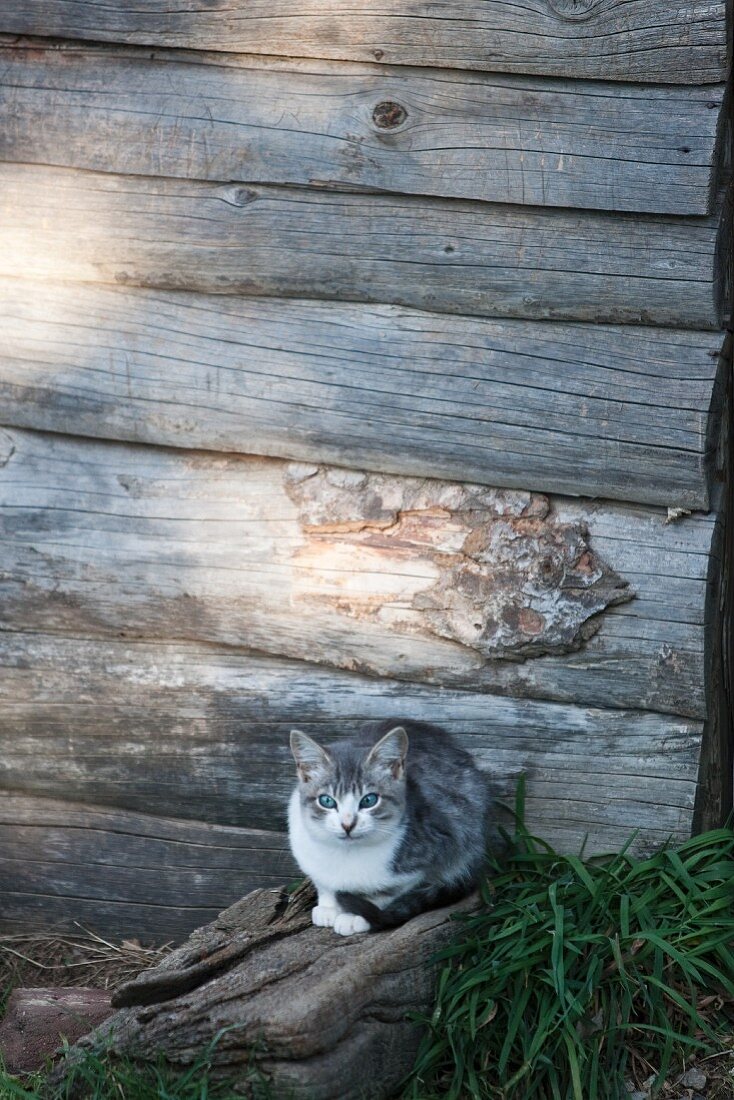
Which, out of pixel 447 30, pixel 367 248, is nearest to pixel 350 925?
pixel 367 248

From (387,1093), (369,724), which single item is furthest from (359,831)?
(387,1093)

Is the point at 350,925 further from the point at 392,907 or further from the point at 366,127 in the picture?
the point at 366,127

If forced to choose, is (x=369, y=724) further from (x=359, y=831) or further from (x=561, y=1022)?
(x=561, y=1022)

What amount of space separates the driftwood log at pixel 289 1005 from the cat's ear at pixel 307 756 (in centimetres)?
46

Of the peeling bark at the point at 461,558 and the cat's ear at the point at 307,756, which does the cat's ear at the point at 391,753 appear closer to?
the cat's ear at the point at 307,756

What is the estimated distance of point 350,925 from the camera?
3.29 meters

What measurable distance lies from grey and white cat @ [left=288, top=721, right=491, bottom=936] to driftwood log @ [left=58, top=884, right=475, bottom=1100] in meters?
0.08

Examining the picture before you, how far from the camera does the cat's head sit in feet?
10.7

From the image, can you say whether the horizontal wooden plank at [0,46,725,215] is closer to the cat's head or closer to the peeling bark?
the peeling bark

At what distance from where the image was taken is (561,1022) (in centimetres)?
316

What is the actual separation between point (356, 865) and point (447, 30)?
7.98 feet

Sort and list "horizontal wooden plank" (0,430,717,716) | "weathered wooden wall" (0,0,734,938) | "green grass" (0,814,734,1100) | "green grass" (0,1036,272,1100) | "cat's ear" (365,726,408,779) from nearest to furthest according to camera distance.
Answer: "green grass" (0,1036,272,1100) → "green grass" (0,814,734,1100) → "cat's ear" (365,726,408,779) → "weathered wooden wall" (0,0,734,938) → "horizontal wooden plank" (0,430,717,716)

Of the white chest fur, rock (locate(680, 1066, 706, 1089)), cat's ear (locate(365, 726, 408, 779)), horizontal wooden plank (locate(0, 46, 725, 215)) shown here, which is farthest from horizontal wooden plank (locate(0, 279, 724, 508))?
rock (locate(680, 1066, 706, 1089))

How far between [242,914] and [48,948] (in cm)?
102
